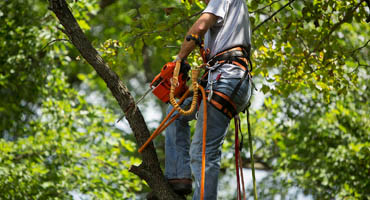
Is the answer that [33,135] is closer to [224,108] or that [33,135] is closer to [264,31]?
[264,31]

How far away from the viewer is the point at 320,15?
486 cm

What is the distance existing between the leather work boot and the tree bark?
45 mm

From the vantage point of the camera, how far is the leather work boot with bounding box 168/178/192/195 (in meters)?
3.14

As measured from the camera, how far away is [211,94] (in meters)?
2.91

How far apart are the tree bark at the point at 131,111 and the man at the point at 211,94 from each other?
0.36ft

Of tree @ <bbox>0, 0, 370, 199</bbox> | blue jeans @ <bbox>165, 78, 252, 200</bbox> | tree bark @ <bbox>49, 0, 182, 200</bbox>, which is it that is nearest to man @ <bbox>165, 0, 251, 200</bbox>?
blue jeans @ <bbox>165, 78, 252, 200</bbox>

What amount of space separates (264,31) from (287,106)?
442 cm

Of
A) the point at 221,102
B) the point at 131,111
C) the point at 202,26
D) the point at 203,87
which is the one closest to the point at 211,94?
the point at 221,102

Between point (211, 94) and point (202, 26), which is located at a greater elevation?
point (202, 26)

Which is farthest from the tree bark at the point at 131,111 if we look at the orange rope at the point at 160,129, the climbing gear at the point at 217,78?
the climbing gear at the point at 217,78

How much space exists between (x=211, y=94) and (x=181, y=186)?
0.68 meters

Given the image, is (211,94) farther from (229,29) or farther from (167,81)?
(229,29)

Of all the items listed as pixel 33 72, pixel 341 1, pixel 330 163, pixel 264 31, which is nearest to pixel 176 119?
pixel 264 31

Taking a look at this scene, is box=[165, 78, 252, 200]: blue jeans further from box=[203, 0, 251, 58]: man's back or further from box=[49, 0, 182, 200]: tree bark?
box=[203, 0, 251, 58]: man's back
